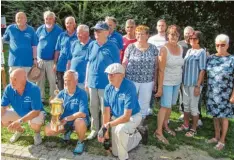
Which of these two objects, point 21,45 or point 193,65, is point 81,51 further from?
point 193,65

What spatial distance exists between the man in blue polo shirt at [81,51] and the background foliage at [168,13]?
546 cm

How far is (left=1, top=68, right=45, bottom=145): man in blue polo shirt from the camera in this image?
17.1 feet

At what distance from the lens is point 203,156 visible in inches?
217

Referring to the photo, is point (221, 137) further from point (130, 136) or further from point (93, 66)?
point (93, 66)

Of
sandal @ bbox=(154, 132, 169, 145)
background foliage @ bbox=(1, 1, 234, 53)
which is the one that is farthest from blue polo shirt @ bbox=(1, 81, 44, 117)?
background foliage @ bbox=(1, 1, 234, 53)

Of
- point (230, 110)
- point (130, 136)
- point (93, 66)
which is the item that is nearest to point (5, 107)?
point (93, 66)

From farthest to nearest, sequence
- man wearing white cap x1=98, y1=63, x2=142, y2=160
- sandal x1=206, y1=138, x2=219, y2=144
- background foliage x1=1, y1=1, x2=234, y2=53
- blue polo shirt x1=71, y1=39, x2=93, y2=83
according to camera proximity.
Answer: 1. background foliage x1=1, y1=1, x2=234, y2=53
2. blue polo shirt x1=71, y1=39, x2=93, y2=83
3. sandal x1=206, y1=138, x2=219, y2=144
4. man wearing white cap x1=98, y1=63, x2=142, y2=160

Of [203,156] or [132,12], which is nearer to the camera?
[203,156]

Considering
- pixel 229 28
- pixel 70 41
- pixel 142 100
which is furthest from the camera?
pixel 229 28

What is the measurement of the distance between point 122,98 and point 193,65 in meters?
1.47

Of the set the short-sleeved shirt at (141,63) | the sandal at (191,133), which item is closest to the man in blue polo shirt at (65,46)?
the short-sleeved shirt at (141,63)

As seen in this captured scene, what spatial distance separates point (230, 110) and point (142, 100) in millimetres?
1332

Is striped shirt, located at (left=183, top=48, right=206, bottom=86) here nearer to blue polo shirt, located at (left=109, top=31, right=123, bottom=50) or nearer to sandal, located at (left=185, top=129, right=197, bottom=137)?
sandal, located at (left=185, top=129, right=197, bottom=137)

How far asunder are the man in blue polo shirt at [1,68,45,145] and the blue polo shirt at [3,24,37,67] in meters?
1.52
